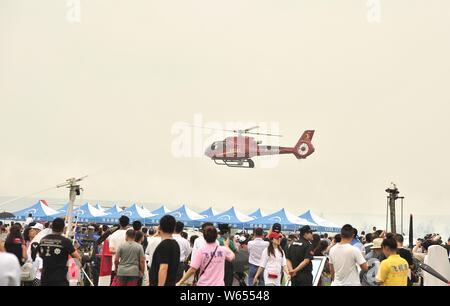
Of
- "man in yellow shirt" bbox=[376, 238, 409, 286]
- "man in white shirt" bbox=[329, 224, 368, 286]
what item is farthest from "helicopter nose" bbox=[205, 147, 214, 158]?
"man in yellow shirt" bbox=[376, 238, 409, 286]

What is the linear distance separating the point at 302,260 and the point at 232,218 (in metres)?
21.9

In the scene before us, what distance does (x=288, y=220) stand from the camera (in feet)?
101

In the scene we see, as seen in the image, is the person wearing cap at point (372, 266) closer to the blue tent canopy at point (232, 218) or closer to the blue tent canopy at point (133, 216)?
the blue tent canopy at point (232, 218)

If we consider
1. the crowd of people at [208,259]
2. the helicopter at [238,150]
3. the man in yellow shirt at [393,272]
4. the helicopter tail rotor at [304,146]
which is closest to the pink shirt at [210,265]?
the crowd of people at [208,259]

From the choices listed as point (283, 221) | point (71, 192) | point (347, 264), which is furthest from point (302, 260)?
point (283, 221)

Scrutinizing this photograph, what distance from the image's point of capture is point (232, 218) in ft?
106

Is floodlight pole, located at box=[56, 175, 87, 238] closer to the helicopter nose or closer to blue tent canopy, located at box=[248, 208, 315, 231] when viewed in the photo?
blue tent canopy, located at box=[248, 208, 315, 231]

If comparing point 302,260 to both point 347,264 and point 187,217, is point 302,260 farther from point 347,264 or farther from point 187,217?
point 187,217

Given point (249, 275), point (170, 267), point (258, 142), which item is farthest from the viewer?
point (258, 142)

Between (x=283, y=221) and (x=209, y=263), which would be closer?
(x=209, y=263)

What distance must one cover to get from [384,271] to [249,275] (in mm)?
4543

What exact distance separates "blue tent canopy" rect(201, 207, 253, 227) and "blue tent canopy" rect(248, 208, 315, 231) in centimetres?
44
